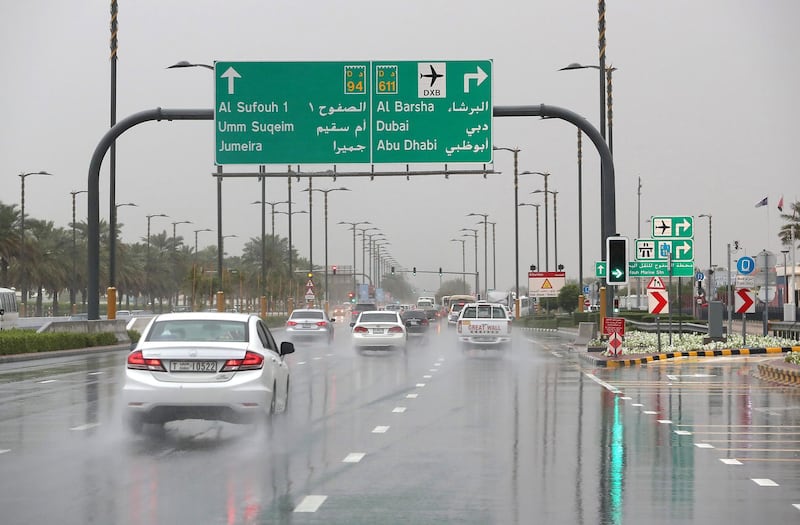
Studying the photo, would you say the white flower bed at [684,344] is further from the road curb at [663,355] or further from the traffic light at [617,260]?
the traffic light at [617,260]

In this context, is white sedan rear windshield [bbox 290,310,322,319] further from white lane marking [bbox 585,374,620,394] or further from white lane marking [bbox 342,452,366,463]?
white lane marking [bbox 342,452,366,463]

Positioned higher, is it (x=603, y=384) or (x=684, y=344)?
(x=684, y=344)

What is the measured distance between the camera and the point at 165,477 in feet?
37.7

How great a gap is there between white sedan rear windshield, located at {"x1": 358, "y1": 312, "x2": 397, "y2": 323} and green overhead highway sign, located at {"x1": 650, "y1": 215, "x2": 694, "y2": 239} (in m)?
10.1

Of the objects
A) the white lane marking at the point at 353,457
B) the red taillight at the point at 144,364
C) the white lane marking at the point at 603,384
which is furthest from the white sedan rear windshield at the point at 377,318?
the white lane marking at the point at 353,457

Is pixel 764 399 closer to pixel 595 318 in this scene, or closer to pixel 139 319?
pixel 139 319

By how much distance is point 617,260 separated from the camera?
35.3 m

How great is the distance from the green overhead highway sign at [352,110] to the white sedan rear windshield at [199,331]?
66.6 ft


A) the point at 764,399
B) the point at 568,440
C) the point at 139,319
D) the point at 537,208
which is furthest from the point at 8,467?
the point at 537,208

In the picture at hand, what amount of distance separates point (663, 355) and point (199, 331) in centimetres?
2280

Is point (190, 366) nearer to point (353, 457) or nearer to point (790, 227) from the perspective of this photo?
point (353, 457)

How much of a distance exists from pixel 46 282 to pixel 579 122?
65665 millimetres

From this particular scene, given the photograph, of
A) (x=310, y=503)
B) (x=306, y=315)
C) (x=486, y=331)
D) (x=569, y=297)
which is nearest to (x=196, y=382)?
(x=310, y=503)

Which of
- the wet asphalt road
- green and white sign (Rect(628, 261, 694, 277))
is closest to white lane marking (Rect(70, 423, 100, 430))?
the wet asphalt road
